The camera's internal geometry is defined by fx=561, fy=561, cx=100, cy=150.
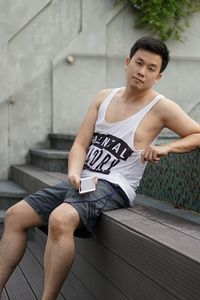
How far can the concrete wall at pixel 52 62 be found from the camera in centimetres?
514

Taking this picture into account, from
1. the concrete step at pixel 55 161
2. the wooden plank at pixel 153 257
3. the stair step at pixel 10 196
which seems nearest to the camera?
the wooden plank at pixel 153 257

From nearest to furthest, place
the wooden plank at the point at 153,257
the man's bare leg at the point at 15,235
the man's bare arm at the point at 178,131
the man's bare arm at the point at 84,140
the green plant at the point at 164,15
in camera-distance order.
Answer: the wooden plank at the point at 153,257 < the man's bare arm at the point at 178,131 < the man's bare leg at the point at 15,235 < the man's bare arm at the point at 84,140 < the green plant at the point at 164,15

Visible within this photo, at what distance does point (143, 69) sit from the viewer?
105 inches

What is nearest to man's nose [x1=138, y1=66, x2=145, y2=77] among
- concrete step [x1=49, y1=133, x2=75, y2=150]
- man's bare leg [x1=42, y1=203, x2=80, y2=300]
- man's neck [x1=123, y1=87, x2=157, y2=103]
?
man's neck [x1=123, y1=87, x2=157, y2=103]

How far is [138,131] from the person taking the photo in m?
2.68

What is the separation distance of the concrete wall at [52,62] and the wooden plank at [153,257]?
2774 millimetres

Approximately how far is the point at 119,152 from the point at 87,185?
0.26m

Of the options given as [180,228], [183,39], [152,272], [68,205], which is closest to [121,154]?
[68,205]

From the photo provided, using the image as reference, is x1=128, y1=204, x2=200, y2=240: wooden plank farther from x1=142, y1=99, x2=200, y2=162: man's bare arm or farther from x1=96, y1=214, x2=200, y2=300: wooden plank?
x1=142, y1=99, x2=200, y2=162: man's bare arm

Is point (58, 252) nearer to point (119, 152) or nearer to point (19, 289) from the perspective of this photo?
point (119, 152)

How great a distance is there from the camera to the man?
2572 mm

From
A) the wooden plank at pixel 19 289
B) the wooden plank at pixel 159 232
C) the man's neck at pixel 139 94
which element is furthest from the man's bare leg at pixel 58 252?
the man's neck at pixel 139 94

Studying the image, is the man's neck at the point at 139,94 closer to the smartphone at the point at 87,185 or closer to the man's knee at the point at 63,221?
the smartphone at the point at 87,185

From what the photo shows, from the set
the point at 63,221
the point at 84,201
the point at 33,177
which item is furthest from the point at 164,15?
the point at 63,221
